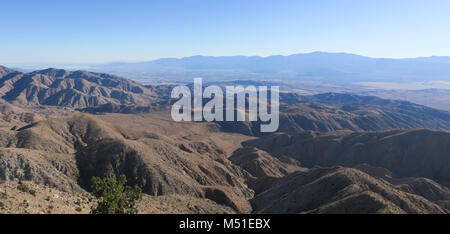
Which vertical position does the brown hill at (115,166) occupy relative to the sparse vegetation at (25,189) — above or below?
below

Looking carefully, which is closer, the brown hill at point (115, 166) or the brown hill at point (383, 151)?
the brown hill at point (115, 166)

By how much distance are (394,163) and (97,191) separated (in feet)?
224

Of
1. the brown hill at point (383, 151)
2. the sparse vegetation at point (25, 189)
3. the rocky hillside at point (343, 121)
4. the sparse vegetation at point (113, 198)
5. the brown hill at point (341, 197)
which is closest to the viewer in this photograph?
the sparse vegetation at point (113, 198)

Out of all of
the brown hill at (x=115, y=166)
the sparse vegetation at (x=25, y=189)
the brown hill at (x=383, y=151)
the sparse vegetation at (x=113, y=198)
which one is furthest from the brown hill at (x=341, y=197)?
the brown hill at (x=383, y=151)

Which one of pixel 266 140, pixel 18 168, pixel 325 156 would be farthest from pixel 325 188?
pixel 266 140

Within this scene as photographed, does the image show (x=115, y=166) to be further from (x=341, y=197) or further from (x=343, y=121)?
(x=343, y=121)

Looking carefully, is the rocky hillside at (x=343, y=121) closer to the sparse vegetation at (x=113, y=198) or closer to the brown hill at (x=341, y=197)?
the brown hill at (x=341, y=197)

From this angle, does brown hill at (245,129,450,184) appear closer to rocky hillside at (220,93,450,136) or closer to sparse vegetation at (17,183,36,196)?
rocky hillside at (220,93,450,136)

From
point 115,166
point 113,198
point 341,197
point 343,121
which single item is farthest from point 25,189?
point 343,121

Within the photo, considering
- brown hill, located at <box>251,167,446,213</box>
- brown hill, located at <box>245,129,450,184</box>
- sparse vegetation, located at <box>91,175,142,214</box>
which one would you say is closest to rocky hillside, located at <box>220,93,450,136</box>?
brown hill, located at <box>245,129,450,184</box>

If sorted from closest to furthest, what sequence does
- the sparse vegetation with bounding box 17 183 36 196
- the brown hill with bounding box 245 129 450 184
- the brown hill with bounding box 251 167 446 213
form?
the sparse vegetation with bounding box 17 183 36 196
the brown hill with bounding box 251 167 446 213
the brown hill with bounding box 245 129 450 184
